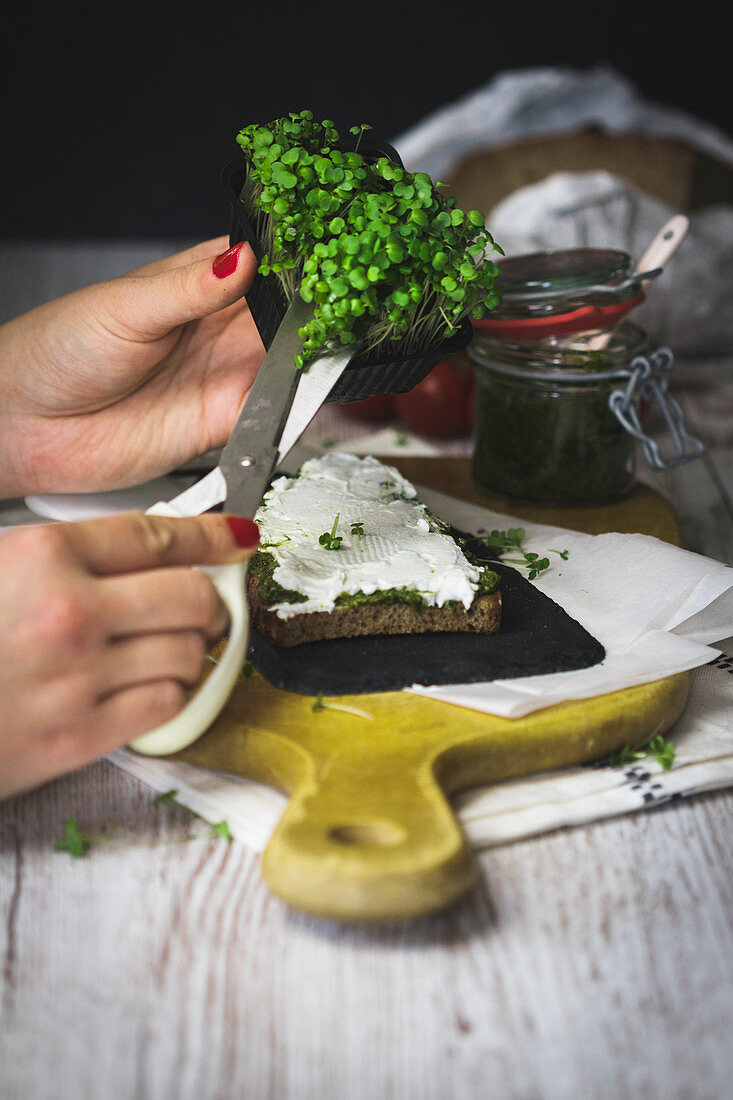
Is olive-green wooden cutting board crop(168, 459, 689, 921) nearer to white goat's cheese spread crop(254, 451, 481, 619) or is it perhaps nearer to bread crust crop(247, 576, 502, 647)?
bread crust crop(247, 576, 502, 647)

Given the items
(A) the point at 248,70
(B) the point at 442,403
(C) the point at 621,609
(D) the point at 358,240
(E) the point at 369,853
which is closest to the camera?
(E) the point at 369,853

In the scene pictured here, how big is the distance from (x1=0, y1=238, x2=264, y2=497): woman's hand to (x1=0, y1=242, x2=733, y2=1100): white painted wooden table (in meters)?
1.11

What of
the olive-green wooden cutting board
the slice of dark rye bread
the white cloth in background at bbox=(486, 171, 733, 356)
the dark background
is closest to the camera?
the olive-green wooden cutting board

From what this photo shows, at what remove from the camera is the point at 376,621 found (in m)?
1.92

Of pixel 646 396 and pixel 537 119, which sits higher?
pixel 537 119

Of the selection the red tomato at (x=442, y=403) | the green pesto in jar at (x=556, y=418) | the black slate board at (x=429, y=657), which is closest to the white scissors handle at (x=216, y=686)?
the black slate board at (x=429, y=657)

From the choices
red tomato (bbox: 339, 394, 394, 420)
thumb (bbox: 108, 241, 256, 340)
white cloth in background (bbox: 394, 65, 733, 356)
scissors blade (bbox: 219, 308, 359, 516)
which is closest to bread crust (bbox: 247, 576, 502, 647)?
scissors blade (bbox: 219, 308, 359, 516)

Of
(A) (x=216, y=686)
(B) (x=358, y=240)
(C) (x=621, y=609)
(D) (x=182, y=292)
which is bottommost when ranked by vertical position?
(C) (x=621, y=609)

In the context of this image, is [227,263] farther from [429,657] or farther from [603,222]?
[603,222]

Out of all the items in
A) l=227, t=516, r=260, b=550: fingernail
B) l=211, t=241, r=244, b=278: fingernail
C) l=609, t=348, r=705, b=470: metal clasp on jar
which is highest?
l=211, t=241, r=244, b=278: fingernail

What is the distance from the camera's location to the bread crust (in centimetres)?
188

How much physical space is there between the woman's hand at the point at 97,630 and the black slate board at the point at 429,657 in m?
0.25

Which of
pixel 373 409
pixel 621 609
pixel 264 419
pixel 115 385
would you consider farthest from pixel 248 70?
pixel 621 609

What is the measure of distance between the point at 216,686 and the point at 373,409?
2080 mm
